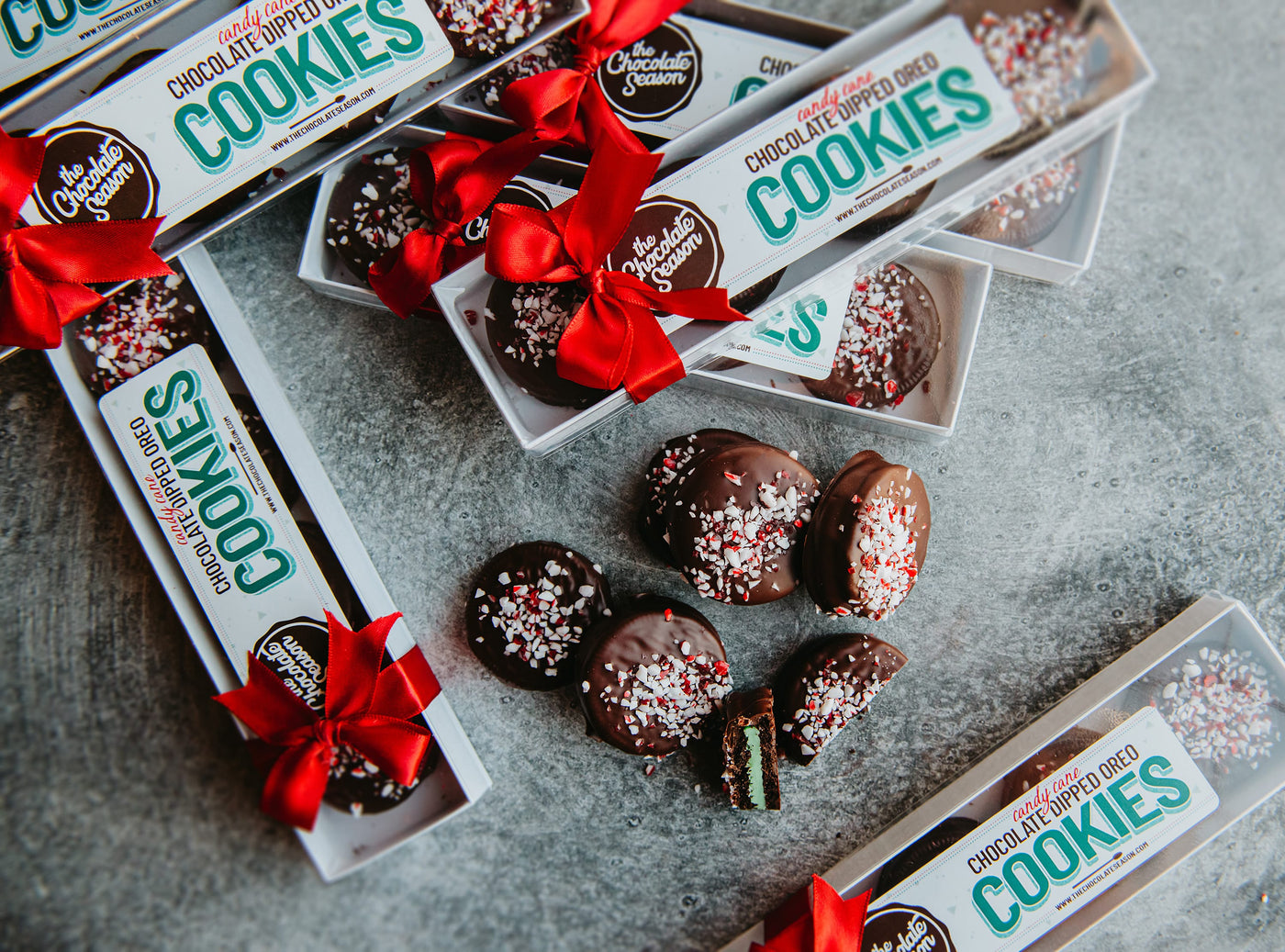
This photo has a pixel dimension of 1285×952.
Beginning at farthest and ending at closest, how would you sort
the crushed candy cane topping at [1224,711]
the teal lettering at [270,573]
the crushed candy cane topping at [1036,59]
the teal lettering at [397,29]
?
the crushed candy cane topping at [1224,711]
the teal lettering at [270,573]
the teal lettering at [397,29]
the crushed candy cane topping at [1036,59]

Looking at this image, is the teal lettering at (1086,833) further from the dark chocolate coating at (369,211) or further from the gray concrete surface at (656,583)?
the dark chocolate coating at (369,211)

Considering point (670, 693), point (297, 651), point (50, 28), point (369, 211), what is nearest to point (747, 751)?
point (670, 693)

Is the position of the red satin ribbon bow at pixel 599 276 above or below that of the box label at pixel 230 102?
below

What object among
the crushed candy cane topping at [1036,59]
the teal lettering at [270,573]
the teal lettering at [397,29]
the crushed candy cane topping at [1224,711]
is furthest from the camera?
the crushed candy cane topping at [1224,711]

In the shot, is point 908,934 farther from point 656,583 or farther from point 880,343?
point 880,343

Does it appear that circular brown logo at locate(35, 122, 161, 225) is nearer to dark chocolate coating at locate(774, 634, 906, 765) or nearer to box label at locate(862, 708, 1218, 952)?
dark chocolate coating at locate(774, 634, 906, 765)

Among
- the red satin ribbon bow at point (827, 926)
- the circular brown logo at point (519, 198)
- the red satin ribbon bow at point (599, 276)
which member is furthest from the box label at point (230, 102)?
the red satin ribbon bow at point (827, 926)
